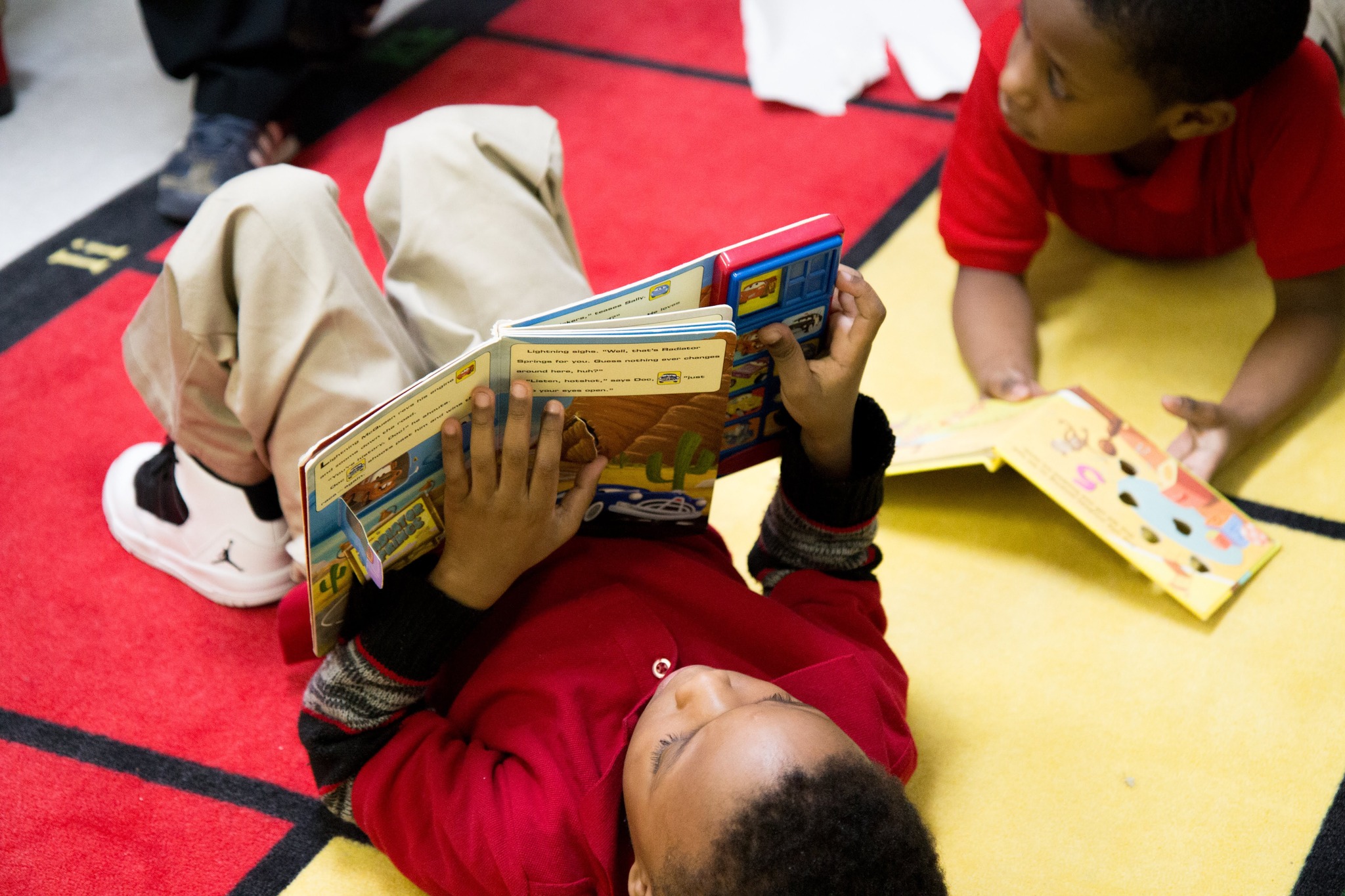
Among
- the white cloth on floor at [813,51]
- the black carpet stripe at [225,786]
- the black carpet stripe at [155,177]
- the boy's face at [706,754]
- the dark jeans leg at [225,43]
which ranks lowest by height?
the black carpet stripe at [225,786]

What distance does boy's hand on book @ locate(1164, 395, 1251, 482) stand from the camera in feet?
3.72

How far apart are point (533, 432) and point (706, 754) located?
9.3 inches

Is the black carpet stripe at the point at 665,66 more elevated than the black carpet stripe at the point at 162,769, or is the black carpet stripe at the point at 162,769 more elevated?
the black carpet stripe at the point at 665,66

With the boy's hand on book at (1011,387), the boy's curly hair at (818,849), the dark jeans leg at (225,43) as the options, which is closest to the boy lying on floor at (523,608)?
the boy's curly hair at (818,849)

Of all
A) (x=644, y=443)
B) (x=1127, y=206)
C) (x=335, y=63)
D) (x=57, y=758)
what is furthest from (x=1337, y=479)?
(x=335, y=63)

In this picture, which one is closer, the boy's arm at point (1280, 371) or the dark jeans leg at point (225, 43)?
the boy's arm at point (1280, 371)

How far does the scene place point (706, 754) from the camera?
0.60 metres

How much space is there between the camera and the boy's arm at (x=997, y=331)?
1.22 metres

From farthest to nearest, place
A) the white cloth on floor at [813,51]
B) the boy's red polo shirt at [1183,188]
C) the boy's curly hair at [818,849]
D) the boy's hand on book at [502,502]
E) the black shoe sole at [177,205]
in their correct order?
the white cloth on floor at [813,51] → the black shoe sole at [177,205] → the boy's red polo shirt at [1183,188] → the boy's hand on book at [502,502] → the boy's curly hair at [818,849]

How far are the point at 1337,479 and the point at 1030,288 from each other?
0.42 m

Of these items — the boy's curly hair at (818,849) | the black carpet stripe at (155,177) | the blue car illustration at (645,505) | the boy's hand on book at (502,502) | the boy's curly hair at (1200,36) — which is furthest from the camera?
the black carpet stripe at (155,177)

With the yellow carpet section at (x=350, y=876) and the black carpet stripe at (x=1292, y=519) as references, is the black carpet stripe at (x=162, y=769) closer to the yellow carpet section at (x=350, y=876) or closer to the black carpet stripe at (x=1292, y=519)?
the yellow carpet section at (x=350, y=876)

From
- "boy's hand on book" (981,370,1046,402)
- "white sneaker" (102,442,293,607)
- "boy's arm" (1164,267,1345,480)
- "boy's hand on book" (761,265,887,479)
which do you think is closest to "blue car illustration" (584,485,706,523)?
"boy's hand on book" (761,265,887,479)

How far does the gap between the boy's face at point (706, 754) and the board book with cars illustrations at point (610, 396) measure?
17cm
